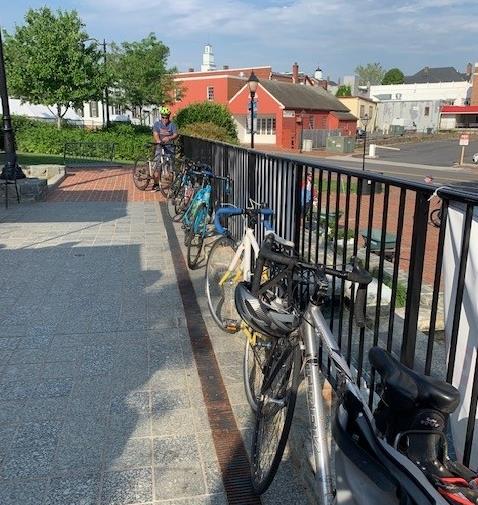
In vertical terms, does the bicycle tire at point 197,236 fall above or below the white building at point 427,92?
below

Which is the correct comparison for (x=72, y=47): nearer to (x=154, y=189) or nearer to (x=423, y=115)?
(x=154, y=189)

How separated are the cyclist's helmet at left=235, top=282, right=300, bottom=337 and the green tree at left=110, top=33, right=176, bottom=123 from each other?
3588cm

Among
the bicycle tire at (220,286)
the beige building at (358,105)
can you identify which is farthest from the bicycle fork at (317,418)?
the beige building at (358,105)

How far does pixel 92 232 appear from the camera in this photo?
27.9ft

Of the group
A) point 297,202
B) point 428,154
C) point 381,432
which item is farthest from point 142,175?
point 428,154

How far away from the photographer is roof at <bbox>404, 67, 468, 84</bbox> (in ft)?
324

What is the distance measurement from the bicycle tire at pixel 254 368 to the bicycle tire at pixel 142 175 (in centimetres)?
1022

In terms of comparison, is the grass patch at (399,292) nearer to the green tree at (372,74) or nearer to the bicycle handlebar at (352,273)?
the bicycle handlebar at (352,273)

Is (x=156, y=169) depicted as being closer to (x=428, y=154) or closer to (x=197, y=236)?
(x=197, y=236)

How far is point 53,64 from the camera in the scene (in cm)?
2616

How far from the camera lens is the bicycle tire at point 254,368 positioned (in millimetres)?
3182

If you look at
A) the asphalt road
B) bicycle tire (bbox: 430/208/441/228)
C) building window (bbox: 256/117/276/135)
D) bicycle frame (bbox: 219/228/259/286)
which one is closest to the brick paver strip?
bicycle frame (bbox: 219/228/259/286)

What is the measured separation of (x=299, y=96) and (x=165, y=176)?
42.6m

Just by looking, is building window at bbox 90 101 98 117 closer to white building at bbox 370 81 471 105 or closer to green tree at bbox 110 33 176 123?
green tree at bbox 110 33 176 123
